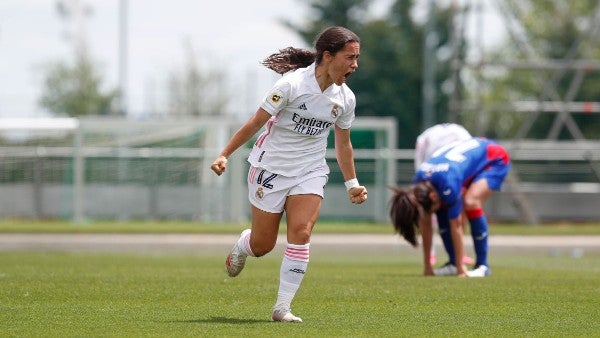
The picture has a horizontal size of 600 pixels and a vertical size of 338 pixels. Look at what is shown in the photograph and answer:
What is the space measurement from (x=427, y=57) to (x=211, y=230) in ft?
59.7

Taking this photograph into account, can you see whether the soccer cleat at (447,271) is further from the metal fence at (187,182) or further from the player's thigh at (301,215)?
the metal fence at (187,182)

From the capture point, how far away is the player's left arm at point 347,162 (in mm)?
10180

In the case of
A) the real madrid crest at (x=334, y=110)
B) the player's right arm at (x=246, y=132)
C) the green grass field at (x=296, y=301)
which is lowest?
the green grass field at (x=296, y=301)

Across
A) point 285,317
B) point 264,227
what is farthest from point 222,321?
point 264,227

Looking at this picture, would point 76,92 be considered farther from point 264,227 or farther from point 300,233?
point 300,233

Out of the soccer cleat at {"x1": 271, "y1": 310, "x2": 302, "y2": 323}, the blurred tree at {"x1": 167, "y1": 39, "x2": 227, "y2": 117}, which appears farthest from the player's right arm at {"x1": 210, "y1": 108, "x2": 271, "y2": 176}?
the blurred tree at {"x1": 167, "y1": 39, "x2": 227, "y2": 117}

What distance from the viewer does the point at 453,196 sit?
14562mm

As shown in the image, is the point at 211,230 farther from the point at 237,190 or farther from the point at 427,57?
the point at 427,57

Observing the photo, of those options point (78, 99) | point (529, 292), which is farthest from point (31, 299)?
point (78, 99)

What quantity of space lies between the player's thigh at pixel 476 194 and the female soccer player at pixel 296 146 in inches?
214

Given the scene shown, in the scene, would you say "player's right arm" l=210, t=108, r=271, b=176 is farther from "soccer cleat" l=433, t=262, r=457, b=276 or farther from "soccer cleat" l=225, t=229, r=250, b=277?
"soccer cleat" l=433, t=262, r=457, b=276

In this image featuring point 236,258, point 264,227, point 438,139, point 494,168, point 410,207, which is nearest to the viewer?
point 264,227

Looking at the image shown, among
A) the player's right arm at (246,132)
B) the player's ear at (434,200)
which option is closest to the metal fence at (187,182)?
the player's ear at (434,200)

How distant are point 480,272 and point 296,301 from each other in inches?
161
